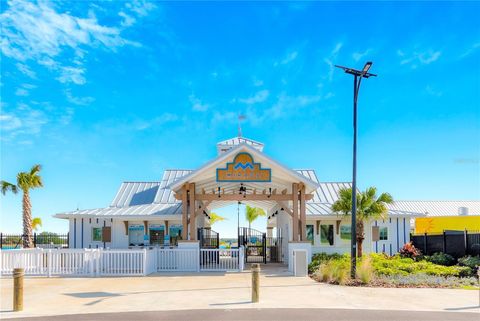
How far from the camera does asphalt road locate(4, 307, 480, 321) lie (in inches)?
406

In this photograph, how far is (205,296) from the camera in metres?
13.6

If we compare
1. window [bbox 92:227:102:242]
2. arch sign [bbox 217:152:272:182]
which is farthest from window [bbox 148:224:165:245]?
arch sign [bbox 217:152:272:182]

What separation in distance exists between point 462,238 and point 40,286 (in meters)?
18.8

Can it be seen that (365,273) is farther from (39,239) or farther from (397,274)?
(39,239)

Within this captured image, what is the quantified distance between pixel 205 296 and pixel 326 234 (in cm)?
1492

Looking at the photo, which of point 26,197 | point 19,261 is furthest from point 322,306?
point 26,197

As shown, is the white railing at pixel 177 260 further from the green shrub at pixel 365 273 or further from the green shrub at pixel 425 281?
the green shrub at pixel 425 281

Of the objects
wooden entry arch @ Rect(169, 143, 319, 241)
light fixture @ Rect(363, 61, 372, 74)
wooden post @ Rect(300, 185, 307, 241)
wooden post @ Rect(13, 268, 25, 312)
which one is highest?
light fixture @ Rect(363, 61, 372, 74)

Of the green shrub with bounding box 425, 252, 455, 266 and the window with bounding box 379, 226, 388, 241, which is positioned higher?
the window with bounding box 379, 226, 388, 241

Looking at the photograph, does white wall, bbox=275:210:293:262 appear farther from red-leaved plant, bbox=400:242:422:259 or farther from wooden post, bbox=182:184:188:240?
wooden post, bbox=182:184:188:240

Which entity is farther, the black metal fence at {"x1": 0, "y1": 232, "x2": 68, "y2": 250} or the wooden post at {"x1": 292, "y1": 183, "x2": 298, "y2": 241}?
the black metal fence at {"x1": 0, "y1": 232, "x2": 68, "y2": 250}

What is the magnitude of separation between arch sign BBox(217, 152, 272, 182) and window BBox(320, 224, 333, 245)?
8010mm

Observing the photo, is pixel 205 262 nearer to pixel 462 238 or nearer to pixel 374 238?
pixel 374 238

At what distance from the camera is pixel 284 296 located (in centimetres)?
1354
